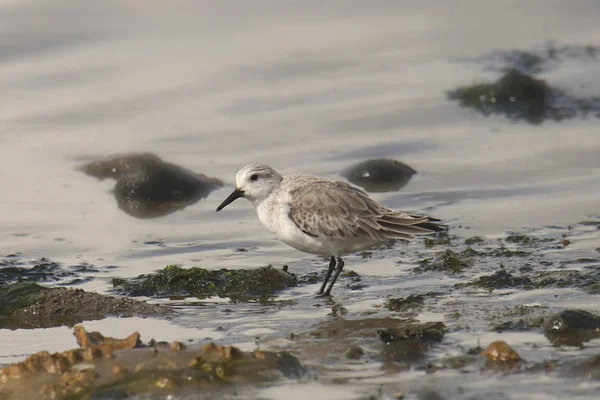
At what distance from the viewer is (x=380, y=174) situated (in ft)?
35.2

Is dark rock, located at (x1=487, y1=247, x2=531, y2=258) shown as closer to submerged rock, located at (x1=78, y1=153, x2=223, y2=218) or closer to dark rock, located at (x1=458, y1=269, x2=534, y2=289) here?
dark rock, located at (x1=458, y1=269, x2=534, y2=289)

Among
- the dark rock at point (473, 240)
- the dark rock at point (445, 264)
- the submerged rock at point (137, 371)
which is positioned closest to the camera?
the submerged rock at point (137, 371)

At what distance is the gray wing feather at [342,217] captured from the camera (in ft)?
25.6

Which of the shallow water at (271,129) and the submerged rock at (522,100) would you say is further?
the submerged rock at (522,100)

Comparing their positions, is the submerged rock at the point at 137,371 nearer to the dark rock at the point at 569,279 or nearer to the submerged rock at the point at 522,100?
the dark rock at the point at 569,279

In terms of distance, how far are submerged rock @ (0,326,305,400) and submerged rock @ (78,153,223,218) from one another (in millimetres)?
4654

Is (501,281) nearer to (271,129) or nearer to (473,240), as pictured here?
(473,240)

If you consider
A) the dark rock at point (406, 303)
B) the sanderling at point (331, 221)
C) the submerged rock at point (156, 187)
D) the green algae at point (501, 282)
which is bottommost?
the dark rock at point (406, 303)

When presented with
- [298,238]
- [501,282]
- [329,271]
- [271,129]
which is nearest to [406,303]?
[501,282]

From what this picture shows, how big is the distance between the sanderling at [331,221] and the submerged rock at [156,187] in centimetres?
239

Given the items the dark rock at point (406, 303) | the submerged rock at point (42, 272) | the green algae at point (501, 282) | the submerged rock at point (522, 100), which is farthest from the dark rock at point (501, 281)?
the submerged rock at point (522, 100)

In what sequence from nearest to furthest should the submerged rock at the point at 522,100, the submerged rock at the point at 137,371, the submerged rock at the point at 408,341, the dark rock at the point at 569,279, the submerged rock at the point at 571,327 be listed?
the submerged rock at the point at 137,371
the submerged rock at the point at 408,341
the submerged rock at the point at 571,327
the dark rock at the point at 569,279
the submerged rock at the point at 522,100

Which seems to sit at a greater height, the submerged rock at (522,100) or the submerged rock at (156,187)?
the submerged rock at (522,100)

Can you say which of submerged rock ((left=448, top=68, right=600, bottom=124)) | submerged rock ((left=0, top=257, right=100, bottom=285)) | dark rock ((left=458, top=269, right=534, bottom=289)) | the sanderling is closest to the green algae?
dark rock ((left=458, top=269, right=534, bottom=289))
